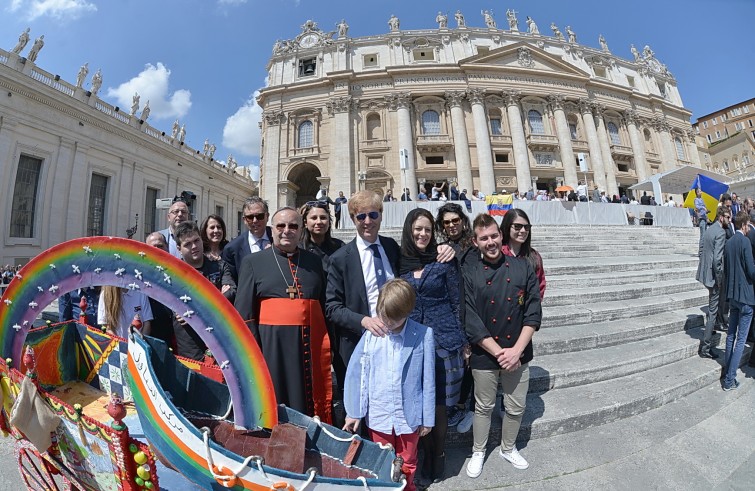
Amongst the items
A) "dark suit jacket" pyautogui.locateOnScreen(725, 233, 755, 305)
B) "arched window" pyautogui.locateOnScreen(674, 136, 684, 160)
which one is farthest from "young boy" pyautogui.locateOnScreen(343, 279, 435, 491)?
"arched window" pyautogui.locateOnScreen(674, 136, 684, 160)

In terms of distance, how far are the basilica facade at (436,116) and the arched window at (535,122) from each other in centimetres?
11

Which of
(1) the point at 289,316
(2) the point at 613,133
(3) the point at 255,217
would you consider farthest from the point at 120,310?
(2) the point at 613,133

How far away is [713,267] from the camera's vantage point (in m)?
4.43

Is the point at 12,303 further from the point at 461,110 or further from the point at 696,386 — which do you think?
the point at 461,110

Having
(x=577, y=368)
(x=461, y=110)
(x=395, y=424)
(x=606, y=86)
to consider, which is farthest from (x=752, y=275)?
(x=606, y=86)

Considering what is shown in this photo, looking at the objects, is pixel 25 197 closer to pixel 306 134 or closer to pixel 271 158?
pixel 271 158

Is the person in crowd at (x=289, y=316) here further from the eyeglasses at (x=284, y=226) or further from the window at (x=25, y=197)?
the window at (x=25, y=197)

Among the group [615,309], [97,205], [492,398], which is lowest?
[492,398]

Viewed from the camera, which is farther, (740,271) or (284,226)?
(740,271)

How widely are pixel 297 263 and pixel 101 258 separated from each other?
1169 mm

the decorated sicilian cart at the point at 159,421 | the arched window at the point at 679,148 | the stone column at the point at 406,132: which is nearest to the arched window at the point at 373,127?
the stone column at the point at 406,132

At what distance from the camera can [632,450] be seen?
8.86 feet

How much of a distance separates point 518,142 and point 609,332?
2644 cm

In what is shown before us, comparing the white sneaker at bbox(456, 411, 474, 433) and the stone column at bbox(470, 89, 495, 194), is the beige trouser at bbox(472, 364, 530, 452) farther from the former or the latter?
the stone column at bbox(470, 89, 495, 194)
